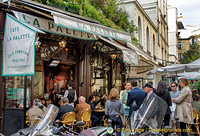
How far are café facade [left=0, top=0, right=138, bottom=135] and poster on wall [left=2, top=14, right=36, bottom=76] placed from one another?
27 millimetres

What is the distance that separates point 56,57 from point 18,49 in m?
3.74

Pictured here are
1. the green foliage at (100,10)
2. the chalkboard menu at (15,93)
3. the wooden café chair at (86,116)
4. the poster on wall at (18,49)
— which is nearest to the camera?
the poster on wall at (18,49)

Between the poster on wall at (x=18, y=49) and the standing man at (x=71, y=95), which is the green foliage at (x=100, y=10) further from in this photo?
the standing man at (x=71, y=95)

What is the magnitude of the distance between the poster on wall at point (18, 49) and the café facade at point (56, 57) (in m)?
0.03

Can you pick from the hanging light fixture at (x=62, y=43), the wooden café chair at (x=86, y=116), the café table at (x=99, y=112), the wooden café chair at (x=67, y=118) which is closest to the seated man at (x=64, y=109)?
the wooden café chair at (x=67, y=118)

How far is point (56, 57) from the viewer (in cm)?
941

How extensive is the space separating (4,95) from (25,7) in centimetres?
272

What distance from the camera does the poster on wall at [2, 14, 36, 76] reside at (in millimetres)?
5344

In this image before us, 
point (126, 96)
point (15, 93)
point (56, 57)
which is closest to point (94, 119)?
point (126, 96)

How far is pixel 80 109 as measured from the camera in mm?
7988

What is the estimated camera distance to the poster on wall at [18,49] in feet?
17.5

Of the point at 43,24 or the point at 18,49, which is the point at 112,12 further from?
the point at 18,49

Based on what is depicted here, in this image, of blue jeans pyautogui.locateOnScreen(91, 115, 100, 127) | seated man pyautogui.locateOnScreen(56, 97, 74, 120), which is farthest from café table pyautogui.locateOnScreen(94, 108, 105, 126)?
seated man pyautogui.locateOnScreen(56, 97, 74, 120)

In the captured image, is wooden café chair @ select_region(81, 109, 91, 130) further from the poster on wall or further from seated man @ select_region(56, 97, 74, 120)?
the poster on wall
